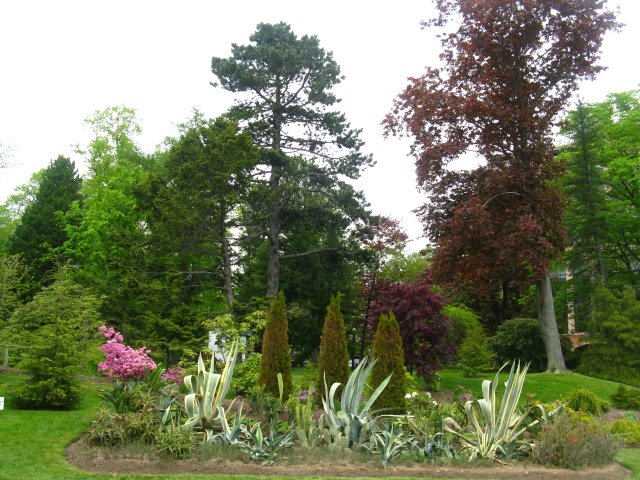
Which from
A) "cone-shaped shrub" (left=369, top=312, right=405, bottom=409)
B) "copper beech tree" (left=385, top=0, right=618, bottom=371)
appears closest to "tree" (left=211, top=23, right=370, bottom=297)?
"copper beech tree" (left=385, top=0, right=618, bottom=371)

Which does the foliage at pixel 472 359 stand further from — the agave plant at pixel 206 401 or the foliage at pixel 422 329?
the agave plant at pixel 206 401

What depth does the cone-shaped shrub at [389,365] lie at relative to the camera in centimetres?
1076

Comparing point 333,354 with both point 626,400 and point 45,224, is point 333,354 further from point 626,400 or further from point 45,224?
point 45,224

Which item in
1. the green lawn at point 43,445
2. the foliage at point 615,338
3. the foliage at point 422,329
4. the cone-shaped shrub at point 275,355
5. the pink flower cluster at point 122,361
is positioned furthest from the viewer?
the foliage at point 615,338

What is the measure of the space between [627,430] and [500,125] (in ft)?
37.0

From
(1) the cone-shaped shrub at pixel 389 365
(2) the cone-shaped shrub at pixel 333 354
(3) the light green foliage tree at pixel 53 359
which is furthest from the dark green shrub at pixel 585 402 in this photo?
(3) the light green foliage tree at pixel 53 359

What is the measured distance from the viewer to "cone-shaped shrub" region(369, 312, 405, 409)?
35.3ft

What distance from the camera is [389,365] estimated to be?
1096 cm

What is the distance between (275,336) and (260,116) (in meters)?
15.4

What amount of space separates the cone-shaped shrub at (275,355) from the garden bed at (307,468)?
11.8 feet

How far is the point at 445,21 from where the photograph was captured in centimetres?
2177

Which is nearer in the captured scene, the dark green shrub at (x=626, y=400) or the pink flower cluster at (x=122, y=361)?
the pink flower cluster at (x=122, y=361)

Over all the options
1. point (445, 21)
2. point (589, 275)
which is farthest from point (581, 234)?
point (445, 21)

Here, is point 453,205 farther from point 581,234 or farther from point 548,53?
point 581,234
